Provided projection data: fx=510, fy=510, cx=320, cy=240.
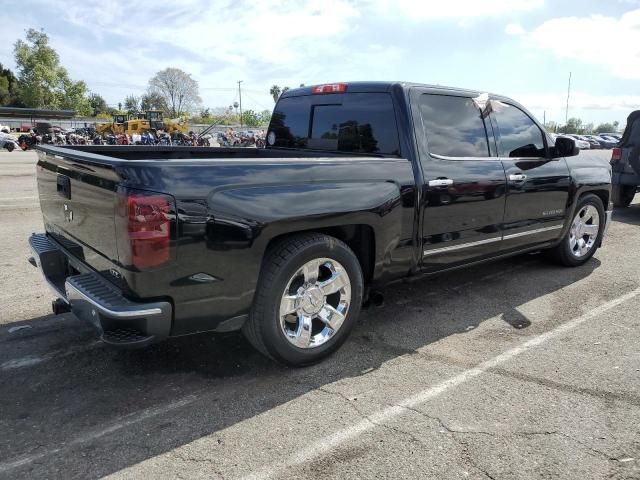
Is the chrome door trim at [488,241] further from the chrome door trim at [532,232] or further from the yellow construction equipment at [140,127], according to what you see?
the yellow construction equipment at [140,127]

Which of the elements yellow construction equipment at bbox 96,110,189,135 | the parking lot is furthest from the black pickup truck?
yellow construction equipment at bbox 96,110,189,135

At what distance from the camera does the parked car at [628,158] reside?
9188 millimetres

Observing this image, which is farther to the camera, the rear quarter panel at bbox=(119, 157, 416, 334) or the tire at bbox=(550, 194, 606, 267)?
the tire at bbox=(550, 194, 606, 267)

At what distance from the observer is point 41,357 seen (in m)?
3.49

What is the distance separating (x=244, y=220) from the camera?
2859mm

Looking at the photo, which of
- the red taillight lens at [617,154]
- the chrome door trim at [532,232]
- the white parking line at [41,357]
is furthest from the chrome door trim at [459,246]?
the red taillight lens at [617,154]

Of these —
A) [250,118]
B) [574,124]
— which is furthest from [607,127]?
[250,118]

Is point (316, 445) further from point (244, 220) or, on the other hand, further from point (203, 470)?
point (244, 220)

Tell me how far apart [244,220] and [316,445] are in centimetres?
125

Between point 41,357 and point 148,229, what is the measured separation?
1643mm

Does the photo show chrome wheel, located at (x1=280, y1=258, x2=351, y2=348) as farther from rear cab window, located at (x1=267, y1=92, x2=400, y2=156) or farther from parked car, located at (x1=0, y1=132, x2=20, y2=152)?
parked car, located at (x1=0, y1=132, x2=20, y2=152)

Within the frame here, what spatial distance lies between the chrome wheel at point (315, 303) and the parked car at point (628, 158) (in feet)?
25.9

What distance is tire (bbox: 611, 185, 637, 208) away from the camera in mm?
9789

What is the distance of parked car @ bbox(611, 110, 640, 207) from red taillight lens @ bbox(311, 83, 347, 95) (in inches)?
277
